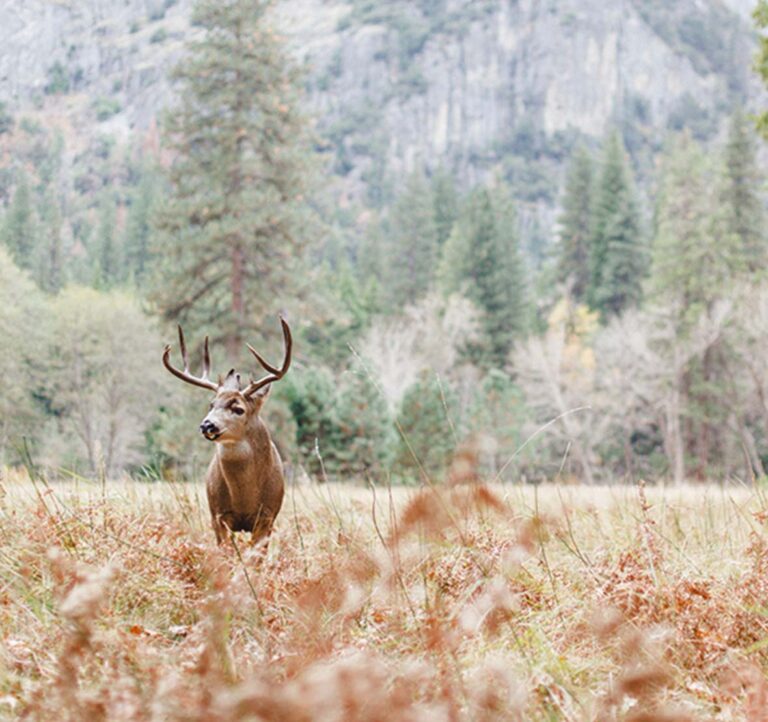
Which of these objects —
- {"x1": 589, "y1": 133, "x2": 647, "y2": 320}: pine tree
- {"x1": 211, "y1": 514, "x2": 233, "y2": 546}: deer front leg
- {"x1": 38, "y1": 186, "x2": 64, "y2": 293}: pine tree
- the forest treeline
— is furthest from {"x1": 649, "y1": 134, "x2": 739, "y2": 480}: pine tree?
{"x1": 211, "y1": 514, "x2": 233, "y2": 546}: deer front leg

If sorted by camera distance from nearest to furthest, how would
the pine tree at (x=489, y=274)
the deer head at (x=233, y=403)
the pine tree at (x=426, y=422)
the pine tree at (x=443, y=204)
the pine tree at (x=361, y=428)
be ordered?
the deer head at (x=233, y=403) < the pine tree at (x=361, y=428) < the pine tree at (x=426, y=422) < the pine tree at (x=489, y=274) < the pine tree at (x=443, y=204)

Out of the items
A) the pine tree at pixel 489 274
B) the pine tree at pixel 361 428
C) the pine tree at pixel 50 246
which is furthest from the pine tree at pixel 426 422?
the pine tree at pixel 489 274

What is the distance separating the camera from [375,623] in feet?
10.9

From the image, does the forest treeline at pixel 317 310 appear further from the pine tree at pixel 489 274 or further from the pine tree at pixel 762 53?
the pine tree at pixel 762 53

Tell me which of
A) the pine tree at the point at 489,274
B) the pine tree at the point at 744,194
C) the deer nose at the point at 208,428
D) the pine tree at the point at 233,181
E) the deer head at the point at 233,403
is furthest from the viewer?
the pine tree at the point at 489,274

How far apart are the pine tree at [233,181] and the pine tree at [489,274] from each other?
21641 mm

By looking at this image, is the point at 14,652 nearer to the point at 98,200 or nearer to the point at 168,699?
the point at 168,699

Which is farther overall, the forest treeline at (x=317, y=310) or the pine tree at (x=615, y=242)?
the pine tree at (x=615, y=242)

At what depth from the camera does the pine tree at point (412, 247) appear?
187 feet

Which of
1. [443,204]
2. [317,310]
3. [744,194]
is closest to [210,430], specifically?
[317,310]

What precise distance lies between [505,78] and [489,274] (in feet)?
324

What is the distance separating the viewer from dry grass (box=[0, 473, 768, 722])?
221cm

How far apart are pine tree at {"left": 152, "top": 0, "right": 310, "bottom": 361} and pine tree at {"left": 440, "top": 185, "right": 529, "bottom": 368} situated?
71.0ft

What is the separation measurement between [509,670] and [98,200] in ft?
96.1
